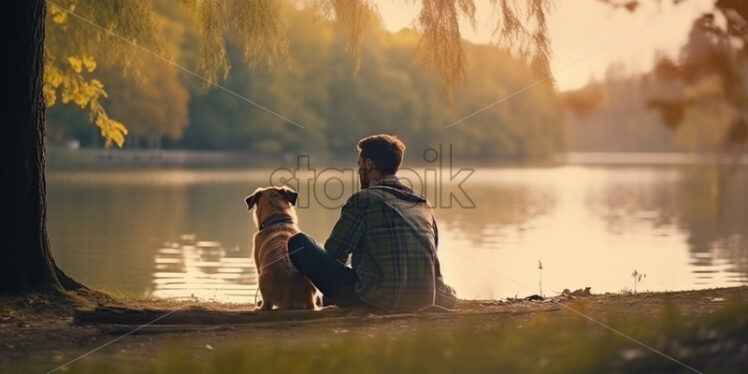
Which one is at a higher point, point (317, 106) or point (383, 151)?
point (317, 106)

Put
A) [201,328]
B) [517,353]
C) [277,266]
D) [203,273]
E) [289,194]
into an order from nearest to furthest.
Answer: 1. [517,353]
2. [201,328]
3. [277,266]
4. [289,194]
5. [203,273]

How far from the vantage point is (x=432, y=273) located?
25.6 ft

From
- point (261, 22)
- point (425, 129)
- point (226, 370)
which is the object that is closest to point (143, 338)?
point (226, 370)

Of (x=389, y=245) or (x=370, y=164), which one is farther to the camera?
(x=370, y=164)

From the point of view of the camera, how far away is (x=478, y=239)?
21.8m

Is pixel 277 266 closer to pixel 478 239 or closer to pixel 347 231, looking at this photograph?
pixel 347 231

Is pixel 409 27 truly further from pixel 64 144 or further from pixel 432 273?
pixel 64 144

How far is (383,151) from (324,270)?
1.06 metres

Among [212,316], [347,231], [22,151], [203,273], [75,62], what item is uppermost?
[75,62]

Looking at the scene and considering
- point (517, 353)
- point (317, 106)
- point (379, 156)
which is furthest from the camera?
point (317, 106)

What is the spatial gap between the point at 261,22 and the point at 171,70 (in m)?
60.0

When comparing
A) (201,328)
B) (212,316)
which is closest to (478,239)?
(212,316)

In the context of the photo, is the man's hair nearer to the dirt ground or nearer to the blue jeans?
the blue jeans

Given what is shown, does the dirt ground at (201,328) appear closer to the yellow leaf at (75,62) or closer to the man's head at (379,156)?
the man's head at (379,156)
